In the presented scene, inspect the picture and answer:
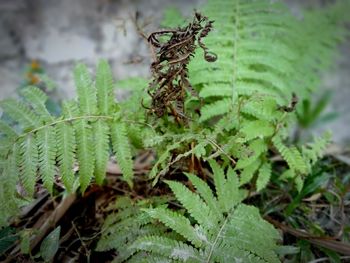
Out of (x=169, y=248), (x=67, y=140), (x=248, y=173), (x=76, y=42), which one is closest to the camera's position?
(x=169, y=248)

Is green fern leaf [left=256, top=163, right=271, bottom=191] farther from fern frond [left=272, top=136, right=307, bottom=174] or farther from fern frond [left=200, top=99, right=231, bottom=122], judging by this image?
fern frond [left=200, top=99, right=231, bottom=122]

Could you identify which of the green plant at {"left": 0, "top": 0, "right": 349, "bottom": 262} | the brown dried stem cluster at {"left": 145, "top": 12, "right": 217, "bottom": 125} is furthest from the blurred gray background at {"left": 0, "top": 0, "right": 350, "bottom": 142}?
the brown dried stem cluster at {"left": 145, "top": 12, "right": 217, "bottom": 125}

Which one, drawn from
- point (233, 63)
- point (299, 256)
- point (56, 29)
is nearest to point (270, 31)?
point (233, 63)

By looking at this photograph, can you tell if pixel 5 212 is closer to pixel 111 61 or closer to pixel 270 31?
pixel 270 31

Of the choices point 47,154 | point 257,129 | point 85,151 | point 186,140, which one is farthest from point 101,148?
point 257,129

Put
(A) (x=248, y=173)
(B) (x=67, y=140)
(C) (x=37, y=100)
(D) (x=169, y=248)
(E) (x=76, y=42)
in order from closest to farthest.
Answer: (D) (x=169, y=248)
(B) (x=67, y=140)
(C) (x=37, y=100)
(A) (x=248, y=173)
(E) (x=76, y=42)

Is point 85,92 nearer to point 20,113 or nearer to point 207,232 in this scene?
point 20,113

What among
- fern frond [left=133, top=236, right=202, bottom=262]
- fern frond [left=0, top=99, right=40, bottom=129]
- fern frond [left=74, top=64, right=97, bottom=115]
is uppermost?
fern frond [left=74, top=64, right=97, bottom=115]
